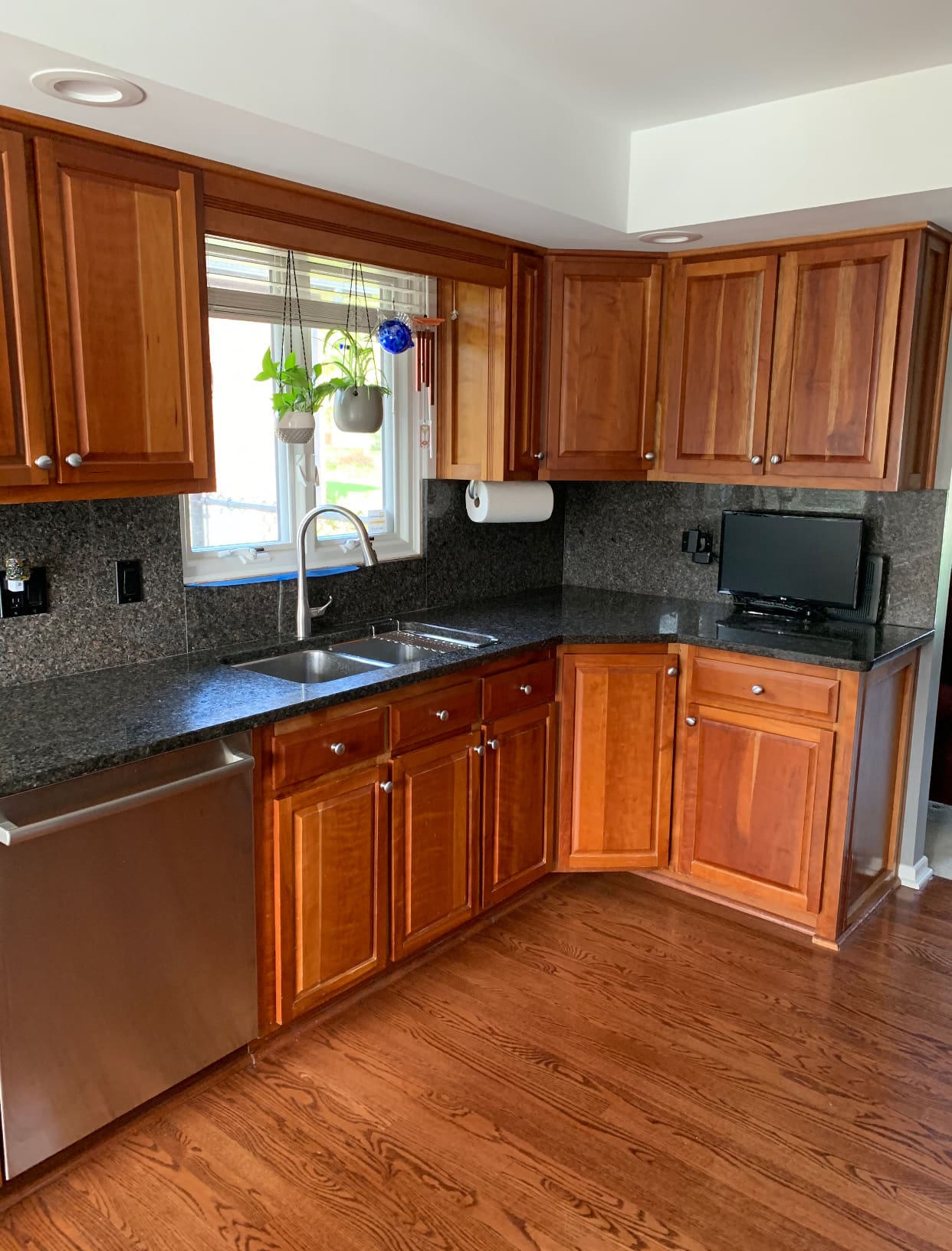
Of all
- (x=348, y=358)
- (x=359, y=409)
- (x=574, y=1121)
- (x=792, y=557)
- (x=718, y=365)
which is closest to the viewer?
(x=574, y=1121)

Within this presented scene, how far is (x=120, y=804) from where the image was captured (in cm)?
194

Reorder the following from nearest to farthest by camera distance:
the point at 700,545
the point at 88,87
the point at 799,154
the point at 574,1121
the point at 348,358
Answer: the point at 88,87
the point at 574,1121
the point at 799,154
the point at 348,358
the point at 700,545

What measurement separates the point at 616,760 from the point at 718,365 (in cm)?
133

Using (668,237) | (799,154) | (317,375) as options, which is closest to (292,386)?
(317,375)

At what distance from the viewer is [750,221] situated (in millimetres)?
2773

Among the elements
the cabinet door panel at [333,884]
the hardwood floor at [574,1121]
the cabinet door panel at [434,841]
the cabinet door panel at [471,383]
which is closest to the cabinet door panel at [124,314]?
the cabinet door panel at [333,884]

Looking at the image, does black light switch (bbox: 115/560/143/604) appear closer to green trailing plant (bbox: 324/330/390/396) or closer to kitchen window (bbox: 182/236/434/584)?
kitchen window (bbox: 182/236/434/584)

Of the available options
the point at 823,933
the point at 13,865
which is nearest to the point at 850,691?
the point at 823,933

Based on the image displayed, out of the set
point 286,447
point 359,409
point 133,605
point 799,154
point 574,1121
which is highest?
point 799,154

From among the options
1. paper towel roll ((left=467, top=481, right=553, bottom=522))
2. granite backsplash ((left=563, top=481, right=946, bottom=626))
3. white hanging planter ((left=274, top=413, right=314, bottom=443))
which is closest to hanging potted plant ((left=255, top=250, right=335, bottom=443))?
white hanging planter ((left=274, top=413, right=314, bottom=443))

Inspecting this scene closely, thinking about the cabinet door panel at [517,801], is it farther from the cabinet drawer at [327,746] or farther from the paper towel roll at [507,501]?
the paper towel roll at [507,501]

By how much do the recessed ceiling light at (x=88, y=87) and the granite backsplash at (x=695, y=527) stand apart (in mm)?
2306

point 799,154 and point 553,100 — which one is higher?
point 553,100

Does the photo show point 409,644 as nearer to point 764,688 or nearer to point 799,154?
point 764,688
